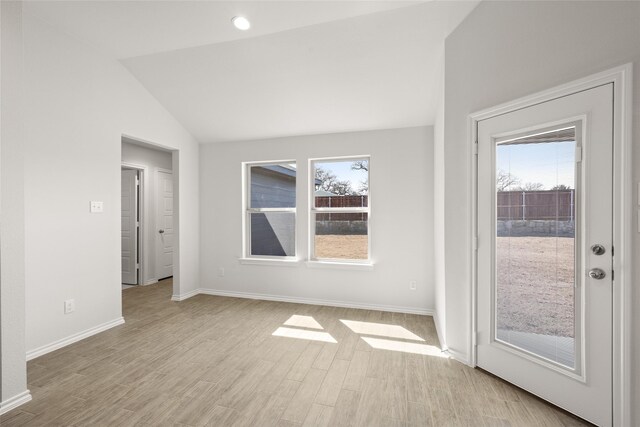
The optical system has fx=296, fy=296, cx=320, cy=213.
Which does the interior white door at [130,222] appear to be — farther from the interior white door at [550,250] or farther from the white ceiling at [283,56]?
the interior white door at [550,250]

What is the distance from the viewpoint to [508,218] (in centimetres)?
218

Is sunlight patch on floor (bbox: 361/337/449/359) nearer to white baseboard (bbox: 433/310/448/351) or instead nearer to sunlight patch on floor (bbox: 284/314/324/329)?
white baseboard (bbox: 433/310/448/351)

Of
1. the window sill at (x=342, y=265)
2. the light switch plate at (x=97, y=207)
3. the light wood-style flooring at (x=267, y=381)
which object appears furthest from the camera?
the window sill at (x=342, y=265)

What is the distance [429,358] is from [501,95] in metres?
2.19

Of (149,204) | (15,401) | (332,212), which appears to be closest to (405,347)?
(332,212)

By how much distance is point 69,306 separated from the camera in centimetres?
A: 286

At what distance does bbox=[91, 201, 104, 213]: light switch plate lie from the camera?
121 inches

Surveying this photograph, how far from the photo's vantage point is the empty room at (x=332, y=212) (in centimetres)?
176

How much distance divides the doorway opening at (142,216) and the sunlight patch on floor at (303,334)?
10.5 feet

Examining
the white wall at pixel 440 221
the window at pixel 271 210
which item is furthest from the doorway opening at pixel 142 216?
the white wall at pixel 440 221

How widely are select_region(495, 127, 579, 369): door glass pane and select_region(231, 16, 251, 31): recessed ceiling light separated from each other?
2.33 m

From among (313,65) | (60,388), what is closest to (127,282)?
(60,388)

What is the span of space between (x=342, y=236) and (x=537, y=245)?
2389 millimetres

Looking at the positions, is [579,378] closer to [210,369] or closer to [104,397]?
[210,369]
